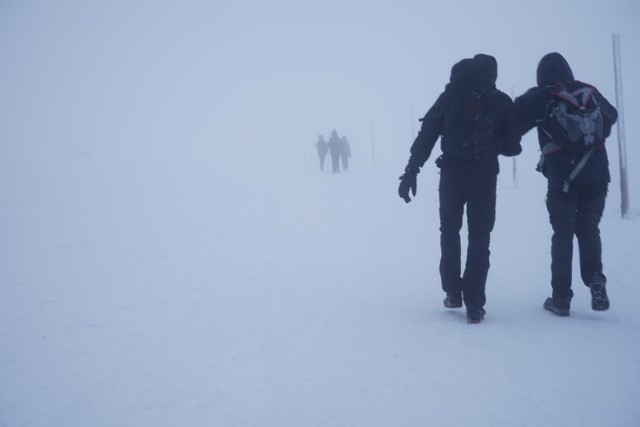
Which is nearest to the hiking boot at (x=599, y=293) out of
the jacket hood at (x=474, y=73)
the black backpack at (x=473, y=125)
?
the black backpack at (x=473, y=125)

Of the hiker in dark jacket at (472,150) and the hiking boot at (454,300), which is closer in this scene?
the hiker in dark jacket at (472,150)

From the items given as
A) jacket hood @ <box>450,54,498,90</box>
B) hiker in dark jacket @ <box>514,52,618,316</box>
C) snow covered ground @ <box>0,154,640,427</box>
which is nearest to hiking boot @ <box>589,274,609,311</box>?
hiker in dark jacket @ <box>514,52,618,316</box>

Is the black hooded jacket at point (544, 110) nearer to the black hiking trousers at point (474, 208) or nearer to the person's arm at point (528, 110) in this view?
the person's arm at point (528, 110)

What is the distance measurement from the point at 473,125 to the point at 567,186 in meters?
0.89

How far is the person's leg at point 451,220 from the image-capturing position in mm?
3172

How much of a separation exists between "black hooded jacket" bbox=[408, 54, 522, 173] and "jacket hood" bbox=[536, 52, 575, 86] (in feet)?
1.32

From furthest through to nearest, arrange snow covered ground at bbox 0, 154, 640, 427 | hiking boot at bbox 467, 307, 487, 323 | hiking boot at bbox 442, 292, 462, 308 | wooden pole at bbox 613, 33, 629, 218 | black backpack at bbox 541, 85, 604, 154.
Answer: wooden pole at bbox 613, 33, 629, 218
hiking boot at bbox 442, 292, 462, 308
hiking boot at bbox 467, 307, 487, 323
black backpack at bbox 541, 85, 604, 154
snow covered ground at bbox 0, 154, 640, 427

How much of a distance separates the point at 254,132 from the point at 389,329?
510ft

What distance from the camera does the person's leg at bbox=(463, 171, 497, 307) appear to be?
3113mm

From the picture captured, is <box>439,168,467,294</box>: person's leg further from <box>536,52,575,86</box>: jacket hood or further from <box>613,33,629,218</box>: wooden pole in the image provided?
<box>613,33,629,218</box>: wooden pole

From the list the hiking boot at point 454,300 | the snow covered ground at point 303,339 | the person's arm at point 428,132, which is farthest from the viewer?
the hiking boot at point 454,300

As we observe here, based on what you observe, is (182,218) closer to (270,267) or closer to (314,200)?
(314,200)

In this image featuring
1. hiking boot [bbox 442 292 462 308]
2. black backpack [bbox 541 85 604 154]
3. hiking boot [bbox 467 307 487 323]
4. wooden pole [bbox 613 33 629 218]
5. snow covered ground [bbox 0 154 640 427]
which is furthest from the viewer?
wooden pole [bbox 613 33 629 218]

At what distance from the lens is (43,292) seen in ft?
14.1
